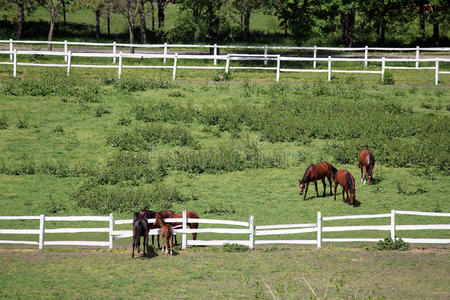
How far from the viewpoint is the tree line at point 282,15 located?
44.9 m

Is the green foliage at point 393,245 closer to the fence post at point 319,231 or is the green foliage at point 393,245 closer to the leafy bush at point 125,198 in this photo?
the fence post at point 319,231

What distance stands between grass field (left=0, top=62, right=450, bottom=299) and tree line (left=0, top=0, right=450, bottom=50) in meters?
6.51

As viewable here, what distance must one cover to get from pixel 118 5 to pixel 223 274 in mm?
35327

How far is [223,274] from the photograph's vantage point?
1642 centimetres

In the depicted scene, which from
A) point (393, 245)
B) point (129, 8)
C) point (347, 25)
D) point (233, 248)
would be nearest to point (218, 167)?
point (233, 248)

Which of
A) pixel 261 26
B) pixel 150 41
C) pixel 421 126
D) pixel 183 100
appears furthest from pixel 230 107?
pixel 261 26

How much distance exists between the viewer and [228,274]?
53.9 feet

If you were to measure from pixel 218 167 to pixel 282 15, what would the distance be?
87.4 ft

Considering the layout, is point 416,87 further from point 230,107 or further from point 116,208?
point 116,208

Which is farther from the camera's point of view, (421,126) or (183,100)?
(183,100)

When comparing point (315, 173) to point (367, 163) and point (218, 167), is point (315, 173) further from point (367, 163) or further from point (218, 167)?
point (218, 167)

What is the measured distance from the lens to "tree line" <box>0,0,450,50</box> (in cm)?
4494

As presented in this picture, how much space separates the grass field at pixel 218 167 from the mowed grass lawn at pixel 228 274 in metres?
0.05

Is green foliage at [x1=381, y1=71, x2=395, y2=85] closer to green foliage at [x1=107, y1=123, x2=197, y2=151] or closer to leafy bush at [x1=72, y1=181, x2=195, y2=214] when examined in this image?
green foliage at [x1=107, y1=123, x2=197, y2=151]
